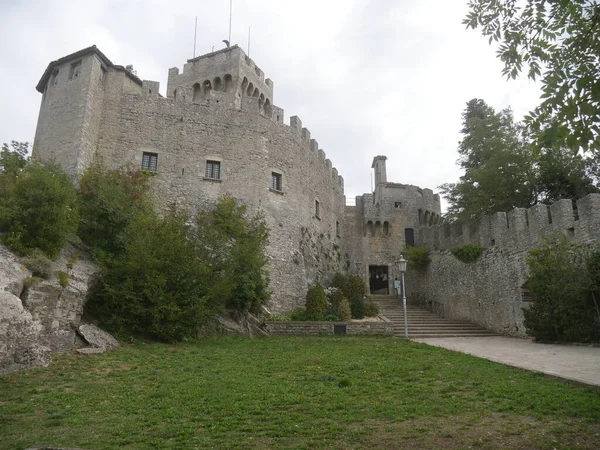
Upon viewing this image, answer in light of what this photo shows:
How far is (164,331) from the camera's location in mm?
13203

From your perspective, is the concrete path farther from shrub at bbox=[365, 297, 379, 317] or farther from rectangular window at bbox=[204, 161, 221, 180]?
rectangular window at bbox=[204, 161, 221, 180]

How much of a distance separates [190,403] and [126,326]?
6.88 metres

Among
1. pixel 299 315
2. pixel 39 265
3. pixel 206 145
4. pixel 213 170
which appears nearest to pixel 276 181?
pixel 213 170

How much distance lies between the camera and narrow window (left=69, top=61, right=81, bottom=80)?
→ 20.8m

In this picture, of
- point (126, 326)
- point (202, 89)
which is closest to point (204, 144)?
point (202, 89)

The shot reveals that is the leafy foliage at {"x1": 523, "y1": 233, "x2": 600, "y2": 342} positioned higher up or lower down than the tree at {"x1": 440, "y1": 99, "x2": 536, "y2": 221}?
lower down

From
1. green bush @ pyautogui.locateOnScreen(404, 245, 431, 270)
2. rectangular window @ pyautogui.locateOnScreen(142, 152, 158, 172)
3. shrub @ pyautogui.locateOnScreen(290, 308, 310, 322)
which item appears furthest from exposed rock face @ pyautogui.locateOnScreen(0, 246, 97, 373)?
green bush @ pyautogui.locateOnScreen(404, 245, 431, 270)

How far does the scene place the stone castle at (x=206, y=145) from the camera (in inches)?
799

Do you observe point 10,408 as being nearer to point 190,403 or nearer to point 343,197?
point 190,403

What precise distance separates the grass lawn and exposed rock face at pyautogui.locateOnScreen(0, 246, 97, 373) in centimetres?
55

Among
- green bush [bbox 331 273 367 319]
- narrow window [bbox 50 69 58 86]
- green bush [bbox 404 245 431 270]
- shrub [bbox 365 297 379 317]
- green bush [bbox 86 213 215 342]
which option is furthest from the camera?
green bush [bbox 404 245 431 270]

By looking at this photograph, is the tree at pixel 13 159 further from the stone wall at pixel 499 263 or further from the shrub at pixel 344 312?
the stone wall at pixel 499 263

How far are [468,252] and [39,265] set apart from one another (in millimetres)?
18686

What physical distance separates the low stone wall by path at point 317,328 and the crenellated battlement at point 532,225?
7.01 meters
